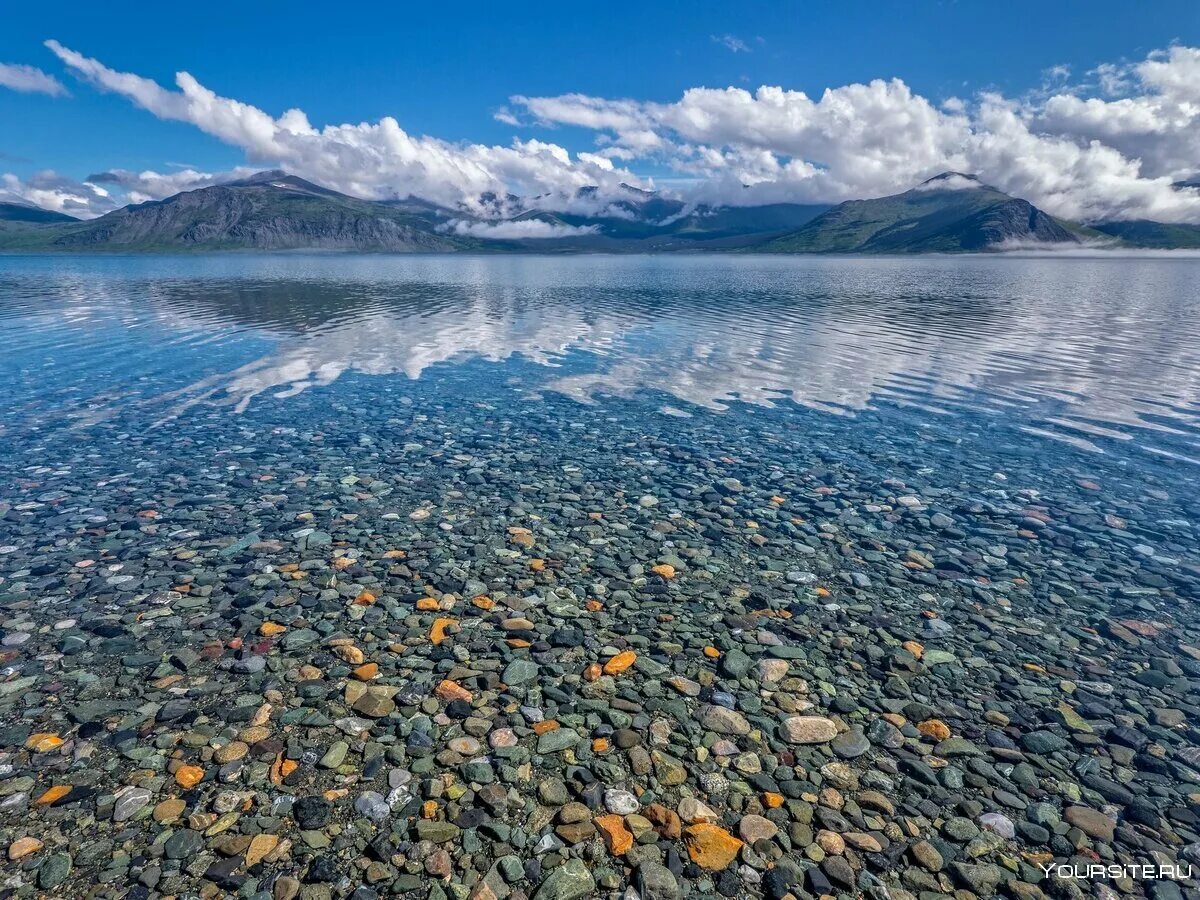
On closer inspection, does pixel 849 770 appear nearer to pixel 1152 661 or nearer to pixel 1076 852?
pixel 1076 852

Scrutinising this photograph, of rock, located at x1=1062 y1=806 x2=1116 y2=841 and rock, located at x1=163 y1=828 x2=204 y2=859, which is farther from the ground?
rock, located at x1=163 y1=828 x2=204 y2=859

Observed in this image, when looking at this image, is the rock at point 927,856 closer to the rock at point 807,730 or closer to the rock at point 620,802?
the rock at point 807,730

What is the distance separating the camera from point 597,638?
1072 centimetres

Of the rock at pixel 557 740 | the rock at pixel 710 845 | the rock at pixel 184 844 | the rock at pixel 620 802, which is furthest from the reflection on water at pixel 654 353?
the rock at pixel 184 844

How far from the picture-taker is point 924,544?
1438 cm

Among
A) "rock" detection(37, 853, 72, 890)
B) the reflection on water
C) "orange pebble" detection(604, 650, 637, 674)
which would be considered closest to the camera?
"rock" detection(37, 853, 72, 890)

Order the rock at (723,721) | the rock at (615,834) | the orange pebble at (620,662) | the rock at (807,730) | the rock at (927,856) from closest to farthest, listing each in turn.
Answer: the rock at (927,856) < the rock at (615,834) < the rock at (807,730) < the rock at (723,721) < the orange pebble at (620,662)

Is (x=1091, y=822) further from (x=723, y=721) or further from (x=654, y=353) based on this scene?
(x=654, y=353)

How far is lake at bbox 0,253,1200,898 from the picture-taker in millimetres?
7070

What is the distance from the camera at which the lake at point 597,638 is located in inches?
278

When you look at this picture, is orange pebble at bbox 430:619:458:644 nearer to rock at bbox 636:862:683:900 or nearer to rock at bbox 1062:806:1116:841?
rock at bbox 636:862:683:900

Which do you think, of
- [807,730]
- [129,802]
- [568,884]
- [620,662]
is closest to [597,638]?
[620,662]

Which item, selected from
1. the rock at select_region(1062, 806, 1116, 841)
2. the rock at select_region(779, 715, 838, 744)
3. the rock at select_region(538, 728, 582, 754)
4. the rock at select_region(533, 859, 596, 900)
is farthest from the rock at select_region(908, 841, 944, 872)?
the rock at select_region(538, 728, 582, 754)

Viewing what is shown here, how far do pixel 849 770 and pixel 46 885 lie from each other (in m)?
8.79
